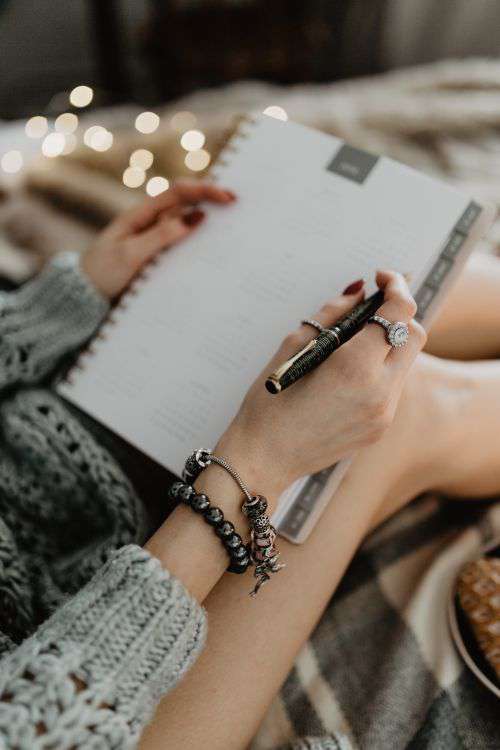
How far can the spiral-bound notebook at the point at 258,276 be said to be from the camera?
603 mm

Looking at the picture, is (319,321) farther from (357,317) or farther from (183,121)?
(183,121)

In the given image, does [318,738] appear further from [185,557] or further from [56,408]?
[56,408]

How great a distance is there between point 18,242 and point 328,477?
0.70 m

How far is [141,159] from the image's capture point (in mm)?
1091

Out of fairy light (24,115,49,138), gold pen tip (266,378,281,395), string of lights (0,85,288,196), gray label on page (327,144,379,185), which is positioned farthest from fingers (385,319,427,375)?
fairy light (24,115,49,138)

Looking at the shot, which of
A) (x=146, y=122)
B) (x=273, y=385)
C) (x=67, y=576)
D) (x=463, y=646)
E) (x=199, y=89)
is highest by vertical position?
(x=199, y=89)

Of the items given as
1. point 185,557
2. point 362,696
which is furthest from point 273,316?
point 362,696

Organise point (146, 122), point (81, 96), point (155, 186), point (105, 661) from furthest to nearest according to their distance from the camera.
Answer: point (81, 96), point (146, 122), point (155, 186), point (105, 661)

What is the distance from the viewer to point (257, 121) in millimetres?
718

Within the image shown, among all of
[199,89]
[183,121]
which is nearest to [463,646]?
[183,121]

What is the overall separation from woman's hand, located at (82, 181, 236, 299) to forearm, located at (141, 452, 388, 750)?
0.34 m

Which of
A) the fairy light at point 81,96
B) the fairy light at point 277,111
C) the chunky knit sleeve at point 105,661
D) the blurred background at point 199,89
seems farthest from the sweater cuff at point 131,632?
the fairy light at point 81,96

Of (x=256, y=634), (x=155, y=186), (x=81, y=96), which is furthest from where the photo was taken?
(x=81, y=96)

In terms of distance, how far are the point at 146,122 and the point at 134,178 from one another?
190 mm
